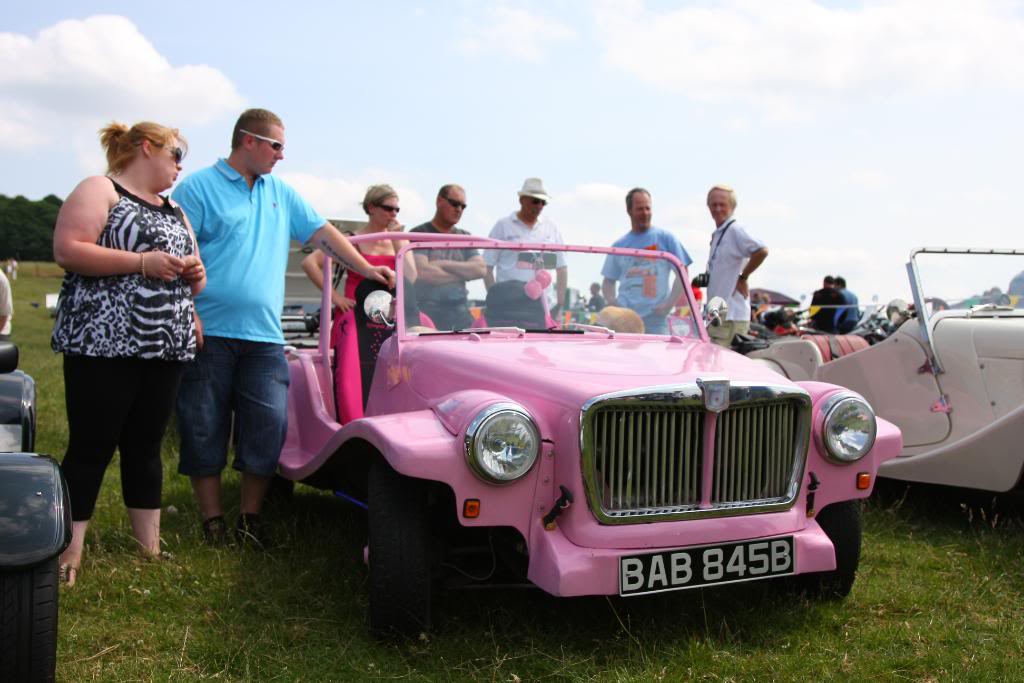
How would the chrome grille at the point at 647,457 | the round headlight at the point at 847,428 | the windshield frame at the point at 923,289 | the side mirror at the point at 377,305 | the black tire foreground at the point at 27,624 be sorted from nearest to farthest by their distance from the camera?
the black tire foreground at the point at 27,624
the chrome grille at the point at 647,457
the round headlight at the point at 847,428
the side mirror at the point at 377,305
the windshield frame at the point at 923,289

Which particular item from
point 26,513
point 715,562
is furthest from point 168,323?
point 715,562

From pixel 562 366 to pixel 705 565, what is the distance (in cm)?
85

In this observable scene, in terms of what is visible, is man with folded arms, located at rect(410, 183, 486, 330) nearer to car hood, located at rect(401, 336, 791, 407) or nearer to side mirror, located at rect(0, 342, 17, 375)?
car hood, located at rect(401, 336, 791, 407)

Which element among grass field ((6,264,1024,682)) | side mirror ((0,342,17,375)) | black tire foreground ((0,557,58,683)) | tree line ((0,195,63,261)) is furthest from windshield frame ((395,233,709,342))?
tree line ((0,195,63,261))

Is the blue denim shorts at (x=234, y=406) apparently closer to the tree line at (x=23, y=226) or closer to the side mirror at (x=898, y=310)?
the side mirror at (x=898, y=310)

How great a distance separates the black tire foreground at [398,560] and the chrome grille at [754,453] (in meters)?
1.01

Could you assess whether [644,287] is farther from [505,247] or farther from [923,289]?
[923,289]

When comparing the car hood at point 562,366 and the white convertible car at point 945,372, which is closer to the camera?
the car hood at point 562,366

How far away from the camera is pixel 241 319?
13.9ft

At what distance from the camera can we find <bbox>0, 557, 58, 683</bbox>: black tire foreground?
2.20 m

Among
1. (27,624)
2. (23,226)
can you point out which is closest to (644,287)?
(27,624)

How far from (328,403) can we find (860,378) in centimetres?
321

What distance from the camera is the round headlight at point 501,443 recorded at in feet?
9.56

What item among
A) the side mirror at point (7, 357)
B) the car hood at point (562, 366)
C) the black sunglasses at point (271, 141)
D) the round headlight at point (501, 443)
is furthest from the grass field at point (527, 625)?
the black sunglasses at point (271, 141)
